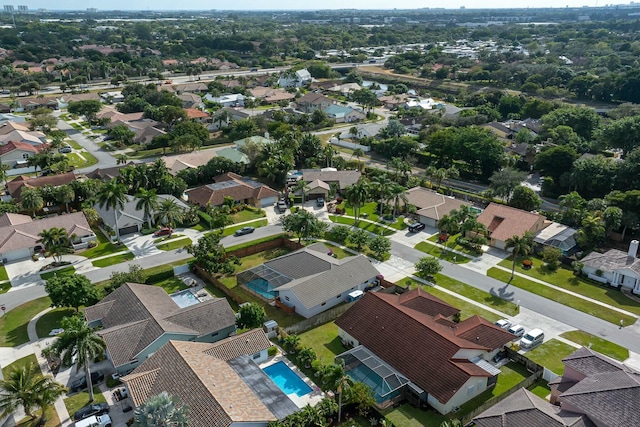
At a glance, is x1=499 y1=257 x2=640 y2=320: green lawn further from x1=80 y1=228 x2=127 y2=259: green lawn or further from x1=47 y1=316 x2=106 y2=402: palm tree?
x1=80 y1=228 x2=127 y2=259: green lawn

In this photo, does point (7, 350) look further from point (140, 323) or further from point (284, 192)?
point (284, 192)

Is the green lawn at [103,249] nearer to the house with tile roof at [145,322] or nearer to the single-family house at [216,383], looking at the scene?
the house with tile roof at [145,322]

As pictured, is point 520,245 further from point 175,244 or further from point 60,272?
point 60,272

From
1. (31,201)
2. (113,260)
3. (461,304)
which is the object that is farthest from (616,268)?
(31,201)

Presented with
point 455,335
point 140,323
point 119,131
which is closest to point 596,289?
point 455,335

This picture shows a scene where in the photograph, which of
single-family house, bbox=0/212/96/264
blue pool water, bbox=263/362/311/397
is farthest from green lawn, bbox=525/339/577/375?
single-family house, bbox=0/212/96/264

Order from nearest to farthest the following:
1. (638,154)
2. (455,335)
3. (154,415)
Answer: (154,415) → (455,335) → (638,154)

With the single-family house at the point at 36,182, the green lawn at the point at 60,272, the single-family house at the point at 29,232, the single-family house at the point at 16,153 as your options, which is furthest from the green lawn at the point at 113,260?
the single-family house at the point at 16,153
